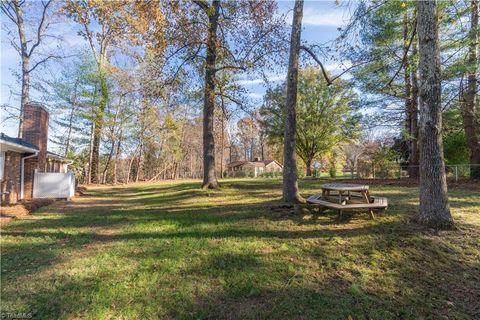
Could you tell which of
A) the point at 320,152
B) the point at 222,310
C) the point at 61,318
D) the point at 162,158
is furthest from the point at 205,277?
the point at 162,158

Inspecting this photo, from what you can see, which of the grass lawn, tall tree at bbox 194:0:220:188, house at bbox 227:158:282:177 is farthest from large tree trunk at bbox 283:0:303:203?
house at bbox 227:158:282:177

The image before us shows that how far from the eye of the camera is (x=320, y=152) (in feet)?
88.0

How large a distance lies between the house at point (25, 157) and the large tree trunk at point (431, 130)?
36.6ft

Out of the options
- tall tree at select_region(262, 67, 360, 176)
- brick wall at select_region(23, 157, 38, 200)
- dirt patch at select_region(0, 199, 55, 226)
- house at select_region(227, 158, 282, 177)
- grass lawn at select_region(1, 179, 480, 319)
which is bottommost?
grass lawn at select_region(1, 179, 480, 319)

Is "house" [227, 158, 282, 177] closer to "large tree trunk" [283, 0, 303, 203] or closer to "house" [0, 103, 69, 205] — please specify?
"house" [0, 103, 69, 205]

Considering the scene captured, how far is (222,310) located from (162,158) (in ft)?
128

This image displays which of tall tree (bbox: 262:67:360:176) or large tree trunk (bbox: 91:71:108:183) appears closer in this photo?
large tree trunk (bbox: 91:71:108:183)

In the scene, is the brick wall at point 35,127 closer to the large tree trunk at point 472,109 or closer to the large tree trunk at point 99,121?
the large tree trunk at point 99,121

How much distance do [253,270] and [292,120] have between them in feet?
14.8

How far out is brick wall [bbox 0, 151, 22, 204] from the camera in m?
9.14

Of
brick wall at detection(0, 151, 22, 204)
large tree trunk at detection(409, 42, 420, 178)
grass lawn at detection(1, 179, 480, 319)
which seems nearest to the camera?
grass lawn at detection(1, 179, 480, 319)

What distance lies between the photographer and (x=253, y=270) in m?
3.66

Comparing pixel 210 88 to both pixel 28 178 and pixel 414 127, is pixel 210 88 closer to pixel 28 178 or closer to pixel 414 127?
pixel 28 178

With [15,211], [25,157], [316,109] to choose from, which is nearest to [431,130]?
[15,211]
